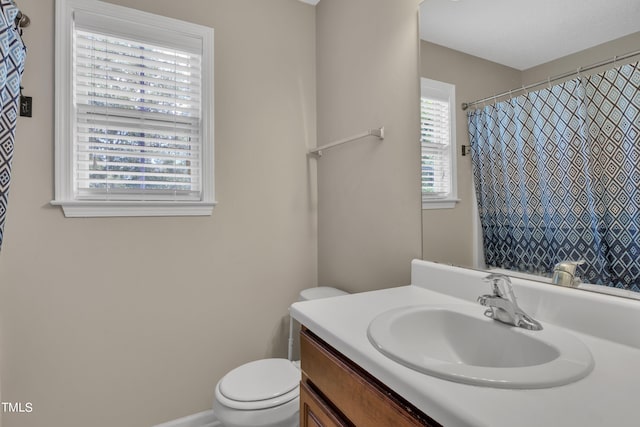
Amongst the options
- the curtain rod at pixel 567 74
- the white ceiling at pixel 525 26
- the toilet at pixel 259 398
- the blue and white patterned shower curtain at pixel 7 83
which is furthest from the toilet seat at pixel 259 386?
the white ceiling at pixel 525 26

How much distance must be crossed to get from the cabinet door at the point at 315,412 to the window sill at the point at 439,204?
2.66 ft

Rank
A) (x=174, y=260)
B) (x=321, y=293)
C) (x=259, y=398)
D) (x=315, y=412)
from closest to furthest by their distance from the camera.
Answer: (x=315, y=412), (x=259, y=398), (x=174, y=260), (x=321, y=293)

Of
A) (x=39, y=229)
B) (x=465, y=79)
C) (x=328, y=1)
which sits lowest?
(x=39, y=229)

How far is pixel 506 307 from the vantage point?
0.87m

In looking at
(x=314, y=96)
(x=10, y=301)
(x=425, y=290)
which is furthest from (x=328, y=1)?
(x=10, y=301)

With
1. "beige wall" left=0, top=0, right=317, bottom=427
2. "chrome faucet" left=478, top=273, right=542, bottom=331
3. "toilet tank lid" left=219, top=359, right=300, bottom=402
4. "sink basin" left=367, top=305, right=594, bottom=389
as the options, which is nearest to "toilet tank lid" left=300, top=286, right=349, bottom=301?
"beige wall" left=0, top=0, right=317, bottom=427

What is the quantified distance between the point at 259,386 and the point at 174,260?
0.78 meters

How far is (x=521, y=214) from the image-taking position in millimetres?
1022

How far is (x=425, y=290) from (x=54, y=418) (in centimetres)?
174

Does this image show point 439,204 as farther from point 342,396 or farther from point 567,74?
point 342,396

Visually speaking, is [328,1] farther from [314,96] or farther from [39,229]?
[39,229]

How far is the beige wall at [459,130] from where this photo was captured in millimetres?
1101

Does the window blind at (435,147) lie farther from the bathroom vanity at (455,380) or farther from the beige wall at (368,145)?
the bathroom vanity at (455,380)

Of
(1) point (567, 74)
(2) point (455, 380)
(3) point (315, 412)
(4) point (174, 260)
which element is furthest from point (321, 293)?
(1) point (567, 74)
